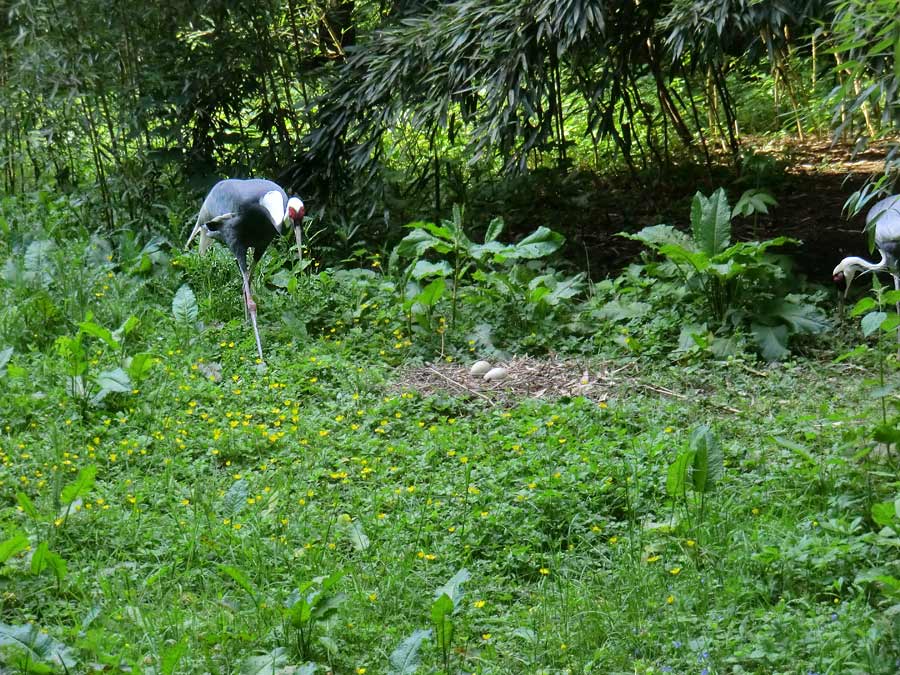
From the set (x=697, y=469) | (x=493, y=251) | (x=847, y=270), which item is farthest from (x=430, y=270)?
(x=697, y=469)

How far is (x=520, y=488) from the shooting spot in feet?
12.3

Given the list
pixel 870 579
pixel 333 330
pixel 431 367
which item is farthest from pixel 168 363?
pixel 870 579

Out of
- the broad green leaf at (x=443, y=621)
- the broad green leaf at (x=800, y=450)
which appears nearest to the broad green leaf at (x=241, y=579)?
the broad green leaf at (x=443, y=621)

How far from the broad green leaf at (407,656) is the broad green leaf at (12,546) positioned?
1.32m

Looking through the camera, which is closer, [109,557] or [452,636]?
[452,636]

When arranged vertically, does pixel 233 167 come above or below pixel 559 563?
above

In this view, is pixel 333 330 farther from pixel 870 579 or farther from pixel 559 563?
pixel 870 579

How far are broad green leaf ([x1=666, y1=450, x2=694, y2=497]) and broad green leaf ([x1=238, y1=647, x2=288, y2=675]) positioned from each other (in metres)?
1.45

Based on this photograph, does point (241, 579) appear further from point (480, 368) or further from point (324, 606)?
point (480, 368)

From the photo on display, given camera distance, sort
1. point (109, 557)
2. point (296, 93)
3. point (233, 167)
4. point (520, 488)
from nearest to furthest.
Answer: point (109, 557)
point (520, 488)
point (233, 167)
point (296, 93)

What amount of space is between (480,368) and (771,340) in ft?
4.71

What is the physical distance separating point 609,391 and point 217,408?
184cm

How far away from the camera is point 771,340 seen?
488 cm

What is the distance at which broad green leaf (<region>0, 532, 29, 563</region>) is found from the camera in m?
3.18
